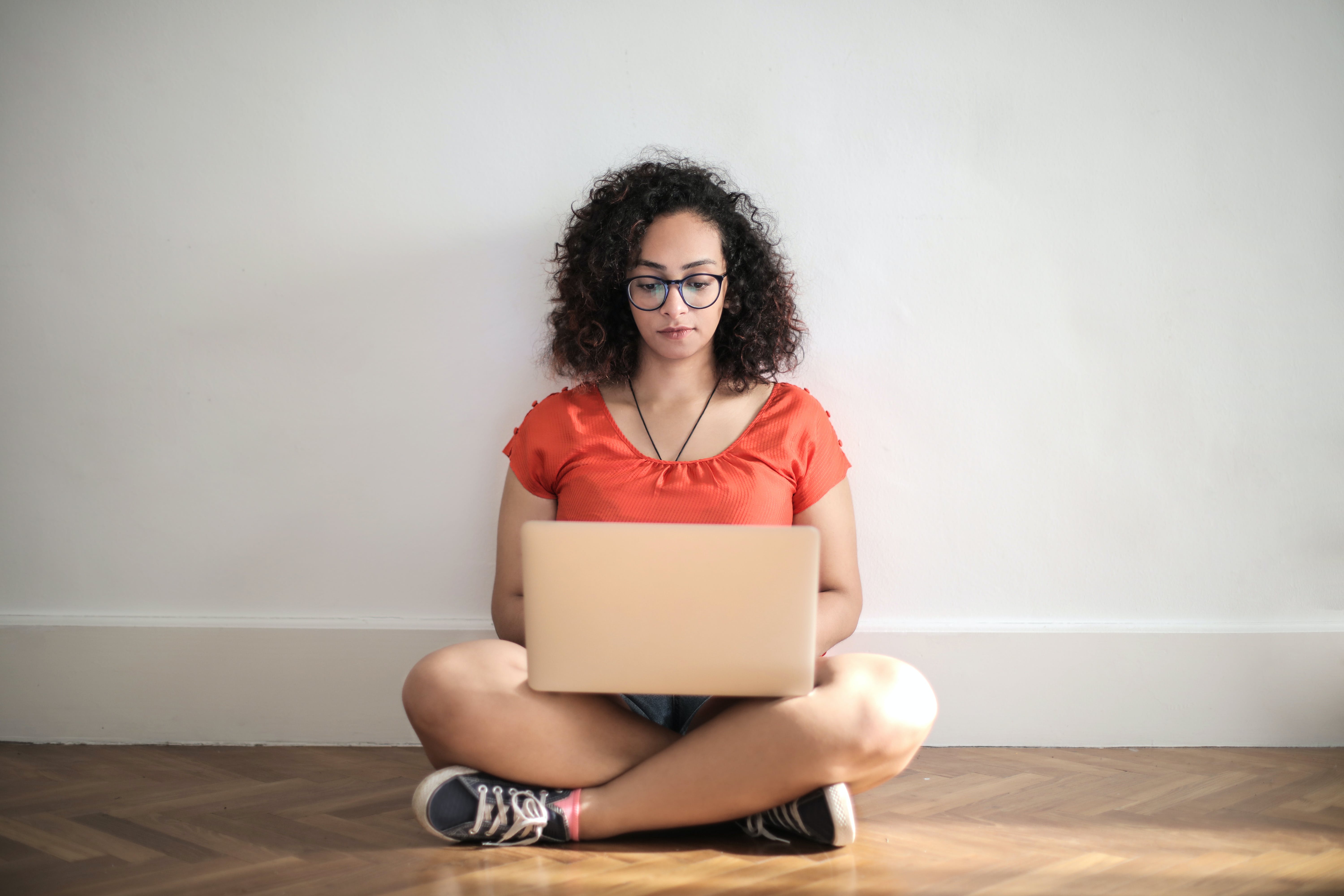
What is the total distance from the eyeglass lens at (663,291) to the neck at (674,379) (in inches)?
5.3

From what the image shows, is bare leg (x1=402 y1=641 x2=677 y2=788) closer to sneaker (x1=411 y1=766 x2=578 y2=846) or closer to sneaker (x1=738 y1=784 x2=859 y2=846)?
sneaker (x1=411 y1=766 x2=578 y2=846)

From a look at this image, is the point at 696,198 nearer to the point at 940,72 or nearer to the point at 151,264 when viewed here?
the point at 940,72

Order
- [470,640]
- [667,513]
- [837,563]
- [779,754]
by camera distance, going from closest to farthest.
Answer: [779,754] < [667,513] < [837,563] < [470,640]

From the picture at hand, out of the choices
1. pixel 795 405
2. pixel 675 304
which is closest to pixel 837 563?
pixel 795 405

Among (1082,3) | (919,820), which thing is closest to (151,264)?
(919,820)

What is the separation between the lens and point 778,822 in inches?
58.0

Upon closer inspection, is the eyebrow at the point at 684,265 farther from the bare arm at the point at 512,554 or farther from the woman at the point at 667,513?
the bare arm at the point at 512,554

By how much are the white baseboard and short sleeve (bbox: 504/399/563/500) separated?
1.50 feet

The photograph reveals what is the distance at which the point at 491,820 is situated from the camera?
144 centimetres

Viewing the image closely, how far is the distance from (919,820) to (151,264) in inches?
79.4


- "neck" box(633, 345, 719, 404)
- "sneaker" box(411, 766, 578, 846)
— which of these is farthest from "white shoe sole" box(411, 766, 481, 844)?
"neck" box(633, 345, 719, 404)

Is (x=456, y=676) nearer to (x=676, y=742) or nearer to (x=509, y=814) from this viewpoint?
(x=509, y=814)

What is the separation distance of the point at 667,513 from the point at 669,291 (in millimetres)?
423

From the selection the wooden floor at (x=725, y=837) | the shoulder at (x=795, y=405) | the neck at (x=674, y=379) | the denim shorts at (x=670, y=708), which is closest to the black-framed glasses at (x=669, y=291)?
the neck at (x=674, y=379)
